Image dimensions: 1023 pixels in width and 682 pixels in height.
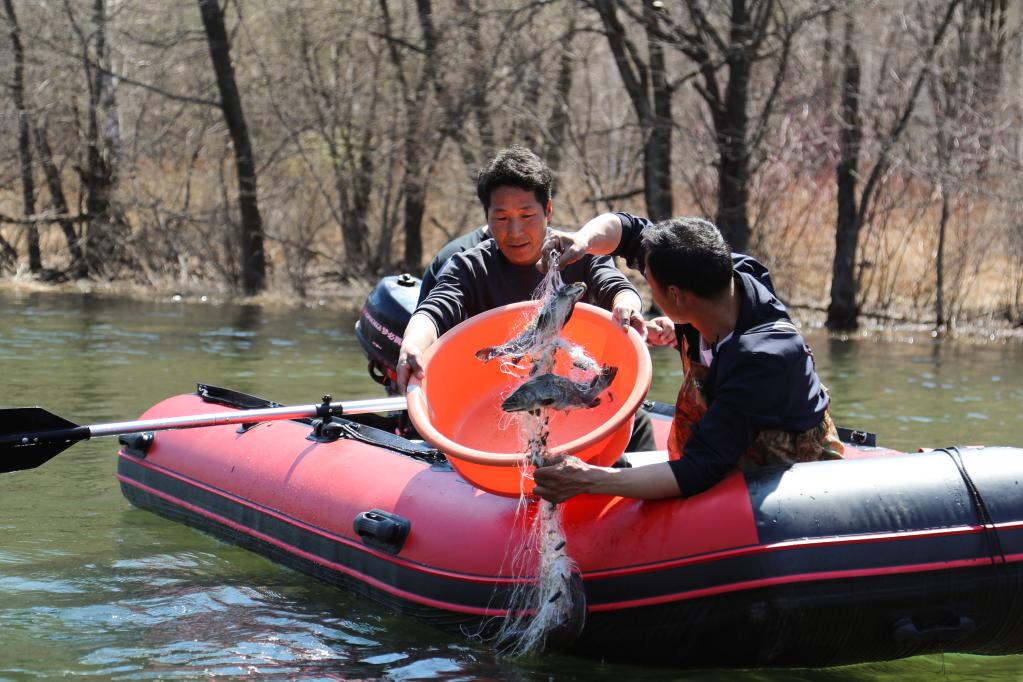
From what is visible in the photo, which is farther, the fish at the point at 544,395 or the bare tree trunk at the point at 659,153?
the bare tree trunk at the point at 659,153

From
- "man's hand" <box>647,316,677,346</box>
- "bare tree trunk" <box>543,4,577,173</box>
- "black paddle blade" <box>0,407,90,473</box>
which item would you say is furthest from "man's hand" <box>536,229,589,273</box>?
"bare tree trunk" <box>543,4,577,173</box>

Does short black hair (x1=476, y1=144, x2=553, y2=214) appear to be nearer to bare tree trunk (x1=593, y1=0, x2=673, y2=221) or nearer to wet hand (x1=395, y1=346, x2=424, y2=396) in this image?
wet hand (x1=395, y1=346, x2=424, y2=396)

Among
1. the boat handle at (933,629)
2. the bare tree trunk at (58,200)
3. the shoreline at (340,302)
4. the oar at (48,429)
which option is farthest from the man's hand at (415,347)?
the bare tree trunk at (58,200)

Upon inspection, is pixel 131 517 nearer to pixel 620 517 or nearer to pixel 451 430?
pixel 451 430

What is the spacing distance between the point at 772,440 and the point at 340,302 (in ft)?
36.2

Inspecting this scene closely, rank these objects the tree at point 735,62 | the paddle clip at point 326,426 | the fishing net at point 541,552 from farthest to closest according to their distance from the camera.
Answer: the tree at point 735,62 < the paddle clip at point 326,426 < the fishing net at point 541,552

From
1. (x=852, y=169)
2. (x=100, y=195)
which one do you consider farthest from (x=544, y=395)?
(x=100, y=195)

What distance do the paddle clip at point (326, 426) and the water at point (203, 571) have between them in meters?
0.50

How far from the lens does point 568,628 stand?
383 centimetres

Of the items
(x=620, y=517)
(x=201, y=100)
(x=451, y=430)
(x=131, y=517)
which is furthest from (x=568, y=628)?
(x=201, y=100)

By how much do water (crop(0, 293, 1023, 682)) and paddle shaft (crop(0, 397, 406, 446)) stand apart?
0.48 metres

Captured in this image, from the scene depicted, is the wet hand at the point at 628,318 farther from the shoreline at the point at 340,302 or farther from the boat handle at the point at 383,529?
the shoreline at the point at 340,302

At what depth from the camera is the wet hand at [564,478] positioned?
3.57m

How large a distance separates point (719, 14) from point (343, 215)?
4877 millimetres
